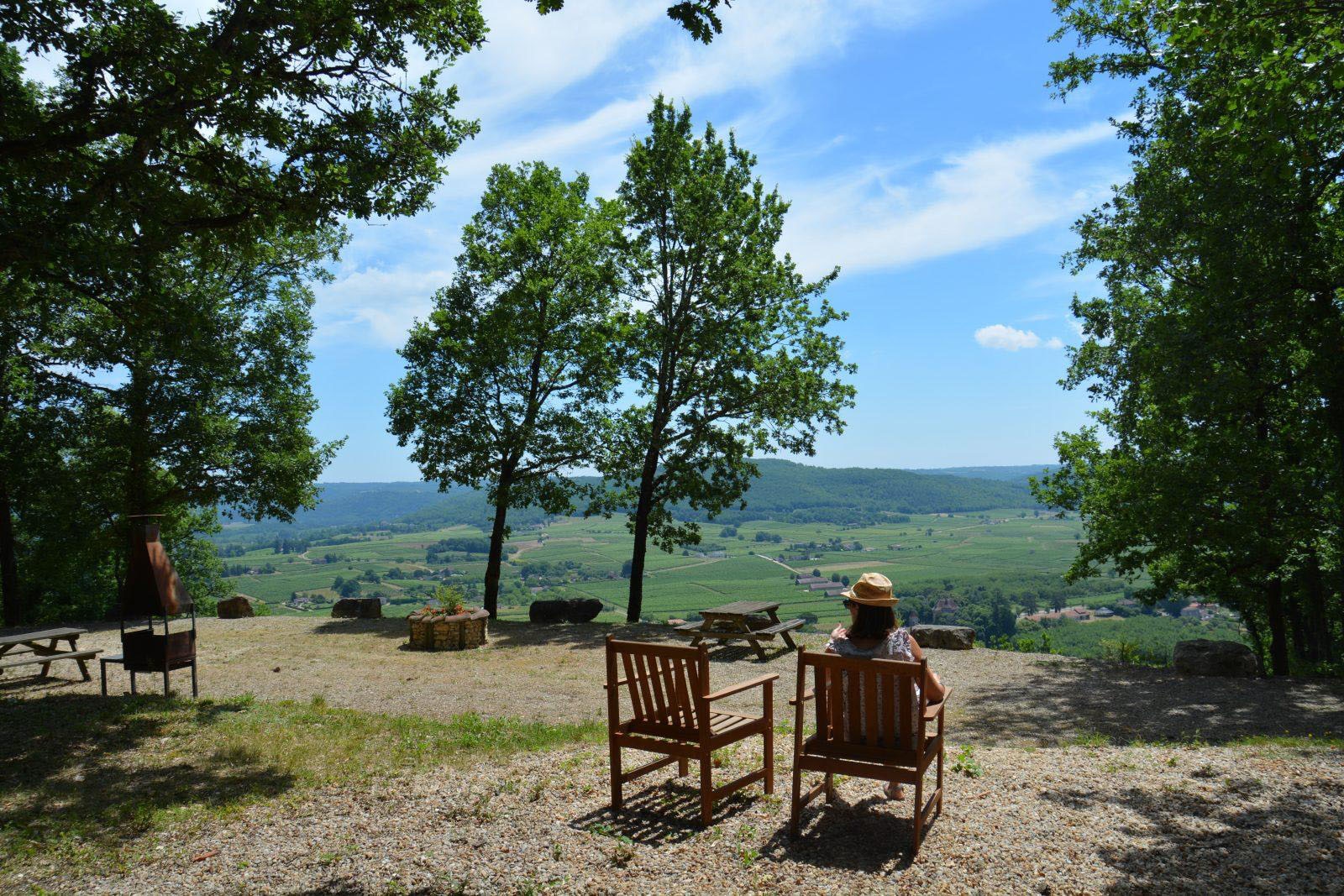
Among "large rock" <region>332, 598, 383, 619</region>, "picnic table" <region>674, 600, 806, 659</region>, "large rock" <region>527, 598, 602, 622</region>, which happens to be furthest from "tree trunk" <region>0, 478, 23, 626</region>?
"picnic table" <region>674, 600, 806, 659</region>

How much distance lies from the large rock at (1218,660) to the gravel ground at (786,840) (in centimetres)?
610

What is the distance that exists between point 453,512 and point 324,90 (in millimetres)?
143927

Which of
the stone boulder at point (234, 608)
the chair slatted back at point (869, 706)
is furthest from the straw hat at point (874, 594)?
the stone boulder at point (234, 608)

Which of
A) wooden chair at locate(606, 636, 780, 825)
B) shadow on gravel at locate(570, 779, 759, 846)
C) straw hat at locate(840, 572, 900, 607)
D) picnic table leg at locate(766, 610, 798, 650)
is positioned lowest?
picnic table leg at locate(766, 610, 798, 650)

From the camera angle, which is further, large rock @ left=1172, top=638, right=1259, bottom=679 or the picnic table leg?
the picnic table leg

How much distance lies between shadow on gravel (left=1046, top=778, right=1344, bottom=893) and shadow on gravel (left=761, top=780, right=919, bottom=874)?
3.59ft

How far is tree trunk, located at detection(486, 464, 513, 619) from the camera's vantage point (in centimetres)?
1929

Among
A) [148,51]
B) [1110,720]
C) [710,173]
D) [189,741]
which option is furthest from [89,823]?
[710,173]

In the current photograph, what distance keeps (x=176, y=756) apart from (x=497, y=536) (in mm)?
13166

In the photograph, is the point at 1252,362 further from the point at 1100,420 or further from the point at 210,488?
the point at 210,488

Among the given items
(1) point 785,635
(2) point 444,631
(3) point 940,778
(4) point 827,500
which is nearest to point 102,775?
(3) point 940,778

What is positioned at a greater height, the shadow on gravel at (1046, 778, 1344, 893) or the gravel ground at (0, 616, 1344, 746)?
the shadow on gravel at (1046, 778, 1344, 893)

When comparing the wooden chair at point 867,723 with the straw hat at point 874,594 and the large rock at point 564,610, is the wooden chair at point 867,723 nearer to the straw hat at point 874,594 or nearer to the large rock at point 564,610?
the straw hat at point 874,594

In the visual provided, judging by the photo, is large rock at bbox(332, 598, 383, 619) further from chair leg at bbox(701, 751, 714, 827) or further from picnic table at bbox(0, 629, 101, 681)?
chair leg at bbox(701, 751, 714, 827)
